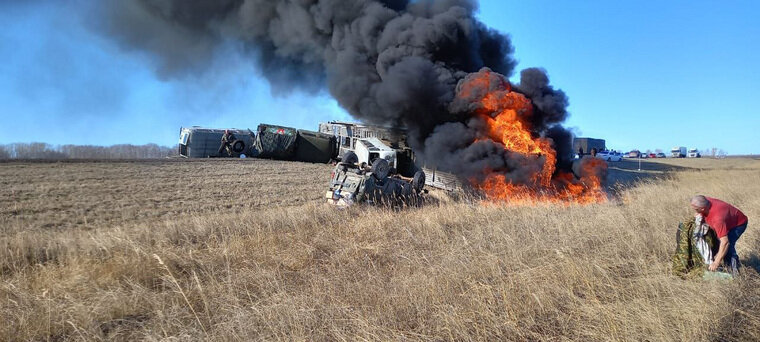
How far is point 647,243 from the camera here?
6.46m

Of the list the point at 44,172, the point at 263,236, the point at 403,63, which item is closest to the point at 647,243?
the point at 263,236

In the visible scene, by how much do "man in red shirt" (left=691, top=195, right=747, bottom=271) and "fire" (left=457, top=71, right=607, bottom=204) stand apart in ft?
26.2

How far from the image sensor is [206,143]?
29.7 m

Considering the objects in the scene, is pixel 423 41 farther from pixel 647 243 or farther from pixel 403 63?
pixel 647 243

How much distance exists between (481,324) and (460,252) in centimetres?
233

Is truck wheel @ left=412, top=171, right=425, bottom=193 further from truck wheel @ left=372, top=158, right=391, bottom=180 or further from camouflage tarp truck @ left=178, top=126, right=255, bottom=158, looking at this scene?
camouflage tarp truck @ left=178, top=126, right=255, bottom=158

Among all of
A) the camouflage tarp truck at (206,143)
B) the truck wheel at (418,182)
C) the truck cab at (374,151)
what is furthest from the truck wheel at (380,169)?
the camouflage tarp truck at (206,143)

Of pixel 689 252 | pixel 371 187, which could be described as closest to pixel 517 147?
pixel 371 187

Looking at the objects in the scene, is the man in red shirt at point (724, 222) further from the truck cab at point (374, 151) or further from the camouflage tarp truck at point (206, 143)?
the camouflage tarp truck at point (206, 143)

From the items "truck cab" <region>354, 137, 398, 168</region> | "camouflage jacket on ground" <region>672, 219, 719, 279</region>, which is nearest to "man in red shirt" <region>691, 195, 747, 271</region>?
"camouflage jacket on ground" <region>672, 219, 719, 279</region>

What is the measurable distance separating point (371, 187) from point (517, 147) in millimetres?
5799

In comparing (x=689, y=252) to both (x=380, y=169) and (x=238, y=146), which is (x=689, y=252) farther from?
(x=238, y=146)

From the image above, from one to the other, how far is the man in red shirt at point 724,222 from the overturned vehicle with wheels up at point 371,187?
7028 mm

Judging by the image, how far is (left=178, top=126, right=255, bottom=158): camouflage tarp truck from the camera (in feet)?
96.0
